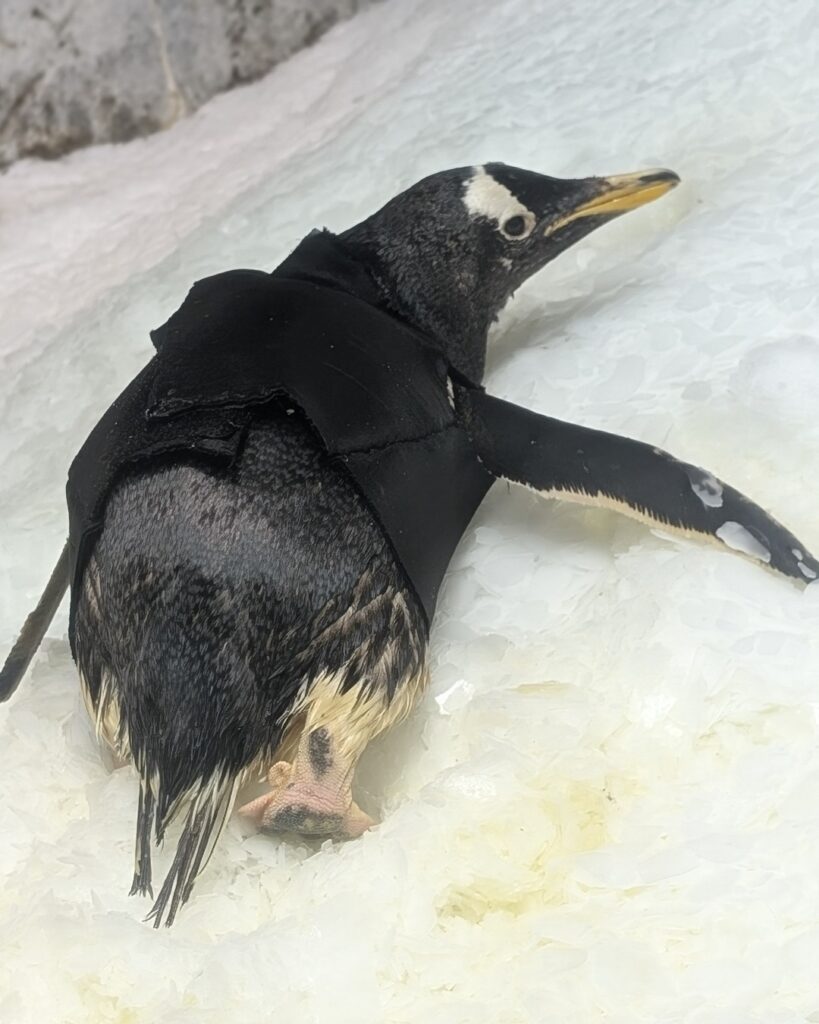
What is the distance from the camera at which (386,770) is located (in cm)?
77

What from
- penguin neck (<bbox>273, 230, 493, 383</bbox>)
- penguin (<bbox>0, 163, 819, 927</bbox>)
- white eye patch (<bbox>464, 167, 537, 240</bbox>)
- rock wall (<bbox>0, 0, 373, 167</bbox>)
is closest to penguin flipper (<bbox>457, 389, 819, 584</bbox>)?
penguin (<bbox>0, 163, 819, 927</bbox>)

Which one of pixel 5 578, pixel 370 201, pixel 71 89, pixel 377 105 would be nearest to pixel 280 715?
pixel 5 578

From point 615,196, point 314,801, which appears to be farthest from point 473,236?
point 314,801

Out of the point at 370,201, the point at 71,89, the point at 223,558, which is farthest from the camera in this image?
the point at 71,89

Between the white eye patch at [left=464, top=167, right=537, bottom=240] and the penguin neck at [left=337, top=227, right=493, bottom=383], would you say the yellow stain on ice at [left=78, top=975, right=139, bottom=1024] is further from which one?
the white eye patch at [left=464, top=167, right=537, bottom=240]

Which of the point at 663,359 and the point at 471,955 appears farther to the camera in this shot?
the point at 663,359

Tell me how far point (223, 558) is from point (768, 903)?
372 millimetres

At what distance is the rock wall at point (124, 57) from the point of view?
1742 millimetres

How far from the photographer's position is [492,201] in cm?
99

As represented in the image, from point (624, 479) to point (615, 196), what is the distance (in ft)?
1.21

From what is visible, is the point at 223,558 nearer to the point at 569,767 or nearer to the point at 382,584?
the point at 382,584

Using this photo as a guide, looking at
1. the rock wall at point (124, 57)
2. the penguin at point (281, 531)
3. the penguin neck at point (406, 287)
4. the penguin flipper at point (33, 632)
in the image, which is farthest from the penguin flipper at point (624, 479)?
the rock wall at point (124, 57)

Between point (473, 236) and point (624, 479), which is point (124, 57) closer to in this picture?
point (473, 236)

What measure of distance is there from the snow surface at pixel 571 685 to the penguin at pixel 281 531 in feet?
0.14
